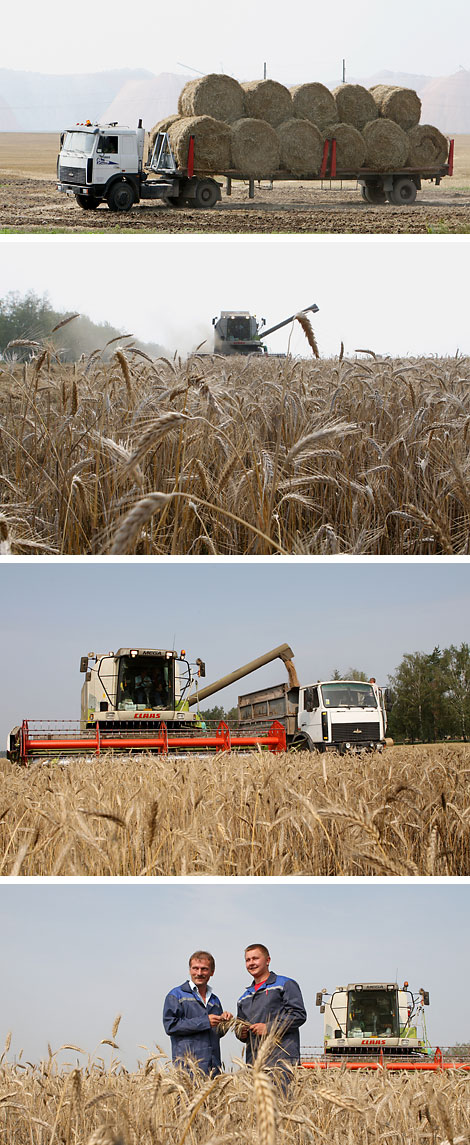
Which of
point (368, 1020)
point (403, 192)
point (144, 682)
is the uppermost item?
point (403, 192)

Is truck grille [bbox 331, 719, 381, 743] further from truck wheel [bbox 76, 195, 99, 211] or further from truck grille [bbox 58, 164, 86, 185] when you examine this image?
truck wheel [bbox 76, 195, 99, 211]

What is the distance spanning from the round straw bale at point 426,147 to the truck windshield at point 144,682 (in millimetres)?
14314

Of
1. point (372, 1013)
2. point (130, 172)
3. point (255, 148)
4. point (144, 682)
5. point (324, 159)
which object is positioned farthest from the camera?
point (324, 159)

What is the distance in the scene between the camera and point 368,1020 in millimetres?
8945

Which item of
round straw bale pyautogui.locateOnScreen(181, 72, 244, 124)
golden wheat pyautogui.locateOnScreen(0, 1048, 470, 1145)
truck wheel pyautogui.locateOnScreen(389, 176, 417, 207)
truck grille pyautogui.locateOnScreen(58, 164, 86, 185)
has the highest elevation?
round straw bale pyautogui.locateOnScreen(181, 72, 244, 124)

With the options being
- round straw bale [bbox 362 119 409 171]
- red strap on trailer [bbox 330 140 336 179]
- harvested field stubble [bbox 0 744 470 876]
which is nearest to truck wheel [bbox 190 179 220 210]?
red strap on trailer [bbox 330 140 336 179]

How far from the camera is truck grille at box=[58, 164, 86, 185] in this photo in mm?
14359

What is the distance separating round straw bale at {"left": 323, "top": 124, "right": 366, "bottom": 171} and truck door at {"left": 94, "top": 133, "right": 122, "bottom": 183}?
5.22 meters

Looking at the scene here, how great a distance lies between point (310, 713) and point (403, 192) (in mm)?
13478

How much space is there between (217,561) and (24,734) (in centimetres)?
340

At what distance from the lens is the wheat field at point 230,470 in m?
A: 3.09

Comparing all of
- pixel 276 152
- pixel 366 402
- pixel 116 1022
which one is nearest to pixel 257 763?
pixel 116 1022

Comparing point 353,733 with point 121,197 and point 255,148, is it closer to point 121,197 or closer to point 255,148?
point 121,197

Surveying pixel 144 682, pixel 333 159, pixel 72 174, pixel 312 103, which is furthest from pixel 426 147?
pixel 144 682
